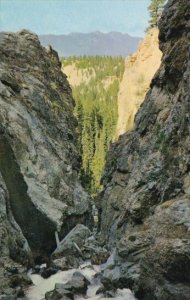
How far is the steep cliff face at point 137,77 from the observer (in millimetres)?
110438

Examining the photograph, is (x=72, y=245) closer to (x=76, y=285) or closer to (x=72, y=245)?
(x=72, y=245)

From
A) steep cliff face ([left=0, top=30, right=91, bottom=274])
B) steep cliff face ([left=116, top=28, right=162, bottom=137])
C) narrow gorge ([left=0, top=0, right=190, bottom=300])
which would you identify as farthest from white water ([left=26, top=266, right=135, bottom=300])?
steep cliff face ([left=116, top=28, right=162, bottom=137])

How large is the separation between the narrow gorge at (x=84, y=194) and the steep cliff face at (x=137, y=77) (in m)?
43.1

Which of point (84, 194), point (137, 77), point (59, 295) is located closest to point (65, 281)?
point (59, 295)

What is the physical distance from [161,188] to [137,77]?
282ft

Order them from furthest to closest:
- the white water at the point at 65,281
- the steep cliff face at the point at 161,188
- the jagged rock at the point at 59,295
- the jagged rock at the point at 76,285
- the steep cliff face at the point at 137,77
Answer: the steep cliff face at the point at 137,77
the jagged rock at the point at 76,285
the white water at the point at 65,281
the jagged rock at the point at 59,295
the steep cliff face at the point at 161,188

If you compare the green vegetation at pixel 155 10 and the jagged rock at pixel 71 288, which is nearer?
the jagged rock at pixel 71 288

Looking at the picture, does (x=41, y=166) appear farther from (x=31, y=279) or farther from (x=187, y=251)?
(x=187, y=251)

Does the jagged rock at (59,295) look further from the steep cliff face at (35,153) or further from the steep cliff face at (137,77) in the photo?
the steep cliff face at (137,77)

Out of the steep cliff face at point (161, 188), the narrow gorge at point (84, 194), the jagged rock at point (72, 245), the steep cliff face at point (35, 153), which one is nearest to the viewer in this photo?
the steep cliff face at point (161, 188)

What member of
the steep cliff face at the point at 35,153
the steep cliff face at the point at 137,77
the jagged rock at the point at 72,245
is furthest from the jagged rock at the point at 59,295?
the steep cliff face at the point at 137,77

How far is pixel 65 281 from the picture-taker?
33.6m

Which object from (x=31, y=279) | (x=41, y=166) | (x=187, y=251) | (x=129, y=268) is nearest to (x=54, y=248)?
(x=41, y=166)

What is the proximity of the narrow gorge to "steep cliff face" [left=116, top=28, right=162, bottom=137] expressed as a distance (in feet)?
142
